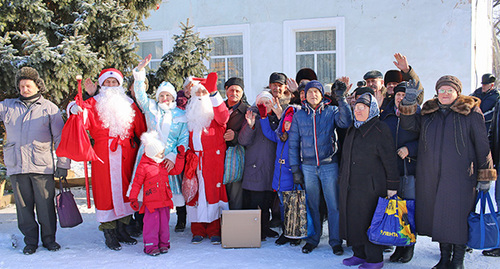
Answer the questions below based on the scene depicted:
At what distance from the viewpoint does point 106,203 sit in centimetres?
453

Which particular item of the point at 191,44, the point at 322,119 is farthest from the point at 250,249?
the point at 191,44

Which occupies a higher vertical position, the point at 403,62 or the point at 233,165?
the point at 403,62

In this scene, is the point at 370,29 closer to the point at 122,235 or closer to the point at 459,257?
the point at 459,257

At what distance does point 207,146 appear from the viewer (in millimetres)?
4711

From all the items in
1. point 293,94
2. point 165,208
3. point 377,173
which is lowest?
point 165,208

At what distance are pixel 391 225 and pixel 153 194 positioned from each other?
251 centimetres

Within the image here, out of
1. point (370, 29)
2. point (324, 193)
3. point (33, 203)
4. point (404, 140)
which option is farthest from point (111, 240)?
point (370, 29)

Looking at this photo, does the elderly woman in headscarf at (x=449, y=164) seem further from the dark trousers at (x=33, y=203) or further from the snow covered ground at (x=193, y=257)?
the dark trousers at (x=33, y=203)

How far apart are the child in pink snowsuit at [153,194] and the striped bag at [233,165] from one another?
0.73 meters

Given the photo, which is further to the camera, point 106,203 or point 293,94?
point 293,94

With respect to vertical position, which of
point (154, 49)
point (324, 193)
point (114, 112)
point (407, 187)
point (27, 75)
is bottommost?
point (324, 193)

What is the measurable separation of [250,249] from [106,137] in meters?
2.13

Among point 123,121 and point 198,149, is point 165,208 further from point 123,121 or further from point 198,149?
point 123,121

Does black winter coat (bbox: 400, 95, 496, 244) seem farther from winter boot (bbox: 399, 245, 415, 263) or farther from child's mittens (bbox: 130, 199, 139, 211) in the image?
child's mittens (bbox: 130, 199, 139, 211)
